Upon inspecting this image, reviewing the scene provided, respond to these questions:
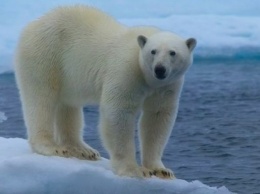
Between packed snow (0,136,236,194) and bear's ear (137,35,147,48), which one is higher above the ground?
bear's ear (137,35,147,48)

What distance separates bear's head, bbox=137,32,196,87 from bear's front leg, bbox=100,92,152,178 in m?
0.22

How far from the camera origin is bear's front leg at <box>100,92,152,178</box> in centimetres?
501

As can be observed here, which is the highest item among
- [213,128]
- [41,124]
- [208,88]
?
[41,124]

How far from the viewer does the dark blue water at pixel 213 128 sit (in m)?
7.33

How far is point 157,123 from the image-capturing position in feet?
17.3

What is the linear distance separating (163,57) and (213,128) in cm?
458

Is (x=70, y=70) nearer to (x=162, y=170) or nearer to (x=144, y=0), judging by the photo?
(x=162, y=170)

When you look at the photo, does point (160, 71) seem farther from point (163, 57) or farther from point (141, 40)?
point (141, 40)

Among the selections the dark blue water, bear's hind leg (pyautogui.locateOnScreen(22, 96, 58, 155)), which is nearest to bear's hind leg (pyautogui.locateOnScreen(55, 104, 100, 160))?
bear's hind leg (pyautogui.locateOnScreen(22, 96, 58, 155))

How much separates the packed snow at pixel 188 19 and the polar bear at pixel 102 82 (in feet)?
25.0

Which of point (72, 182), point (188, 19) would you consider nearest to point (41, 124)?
point (72, 182)

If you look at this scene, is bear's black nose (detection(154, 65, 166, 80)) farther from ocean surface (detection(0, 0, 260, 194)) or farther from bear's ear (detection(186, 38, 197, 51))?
ocean surface (detection(0, 0, 260, 194))

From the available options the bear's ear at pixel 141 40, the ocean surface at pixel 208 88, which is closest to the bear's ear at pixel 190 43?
the bear's ear at pixel 141 40

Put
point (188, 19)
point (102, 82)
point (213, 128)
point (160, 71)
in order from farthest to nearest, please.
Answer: point (188, 19), point (213, 128), point (102, 82), point (160, 71)
